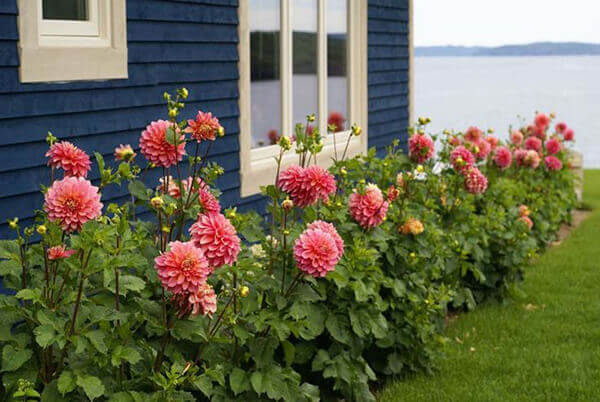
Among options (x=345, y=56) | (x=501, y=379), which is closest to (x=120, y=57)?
(x=501, y=379)

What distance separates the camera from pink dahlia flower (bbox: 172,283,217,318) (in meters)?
3.41

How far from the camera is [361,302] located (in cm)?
468

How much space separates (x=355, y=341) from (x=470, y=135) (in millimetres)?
4049

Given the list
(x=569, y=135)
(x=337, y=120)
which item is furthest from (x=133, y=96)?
(x=569, y=135)

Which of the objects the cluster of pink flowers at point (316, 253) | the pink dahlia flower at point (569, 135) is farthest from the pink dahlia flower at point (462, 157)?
the pink dahlia flower at point (569, 135)

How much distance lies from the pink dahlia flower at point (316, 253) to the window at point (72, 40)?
1.74 m

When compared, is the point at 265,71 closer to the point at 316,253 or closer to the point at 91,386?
the point at 316,253

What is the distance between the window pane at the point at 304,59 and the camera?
7.67 meters

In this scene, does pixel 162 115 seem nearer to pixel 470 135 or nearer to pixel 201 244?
pixel 201 244

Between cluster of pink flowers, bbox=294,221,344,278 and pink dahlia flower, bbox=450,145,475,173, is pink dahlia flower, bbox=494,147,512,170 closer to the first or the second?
pink dahlia flower, bbox=450,145,475,173

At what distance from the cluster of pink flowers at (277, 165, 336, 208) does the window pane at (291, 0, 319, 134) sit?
11.4 feet

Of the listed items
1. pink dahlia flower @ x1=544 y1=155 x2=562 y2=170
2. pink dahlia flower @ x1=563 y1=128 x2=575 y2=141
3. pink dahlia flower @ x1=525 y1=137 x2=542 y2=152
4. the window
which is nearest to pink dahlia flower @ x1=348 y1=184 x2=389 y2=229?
the window

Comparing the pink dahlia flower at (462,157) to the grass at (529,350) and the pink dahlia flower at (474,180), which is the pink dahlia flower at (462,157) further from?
the grass at (529,350)

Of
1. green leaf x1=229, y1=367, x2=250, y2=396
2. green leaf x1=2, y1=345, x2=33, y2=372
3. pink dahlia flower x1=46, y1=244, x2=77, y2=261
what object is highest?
pink dahlia flower x1=46, y1=244, x2=77, y2=261
